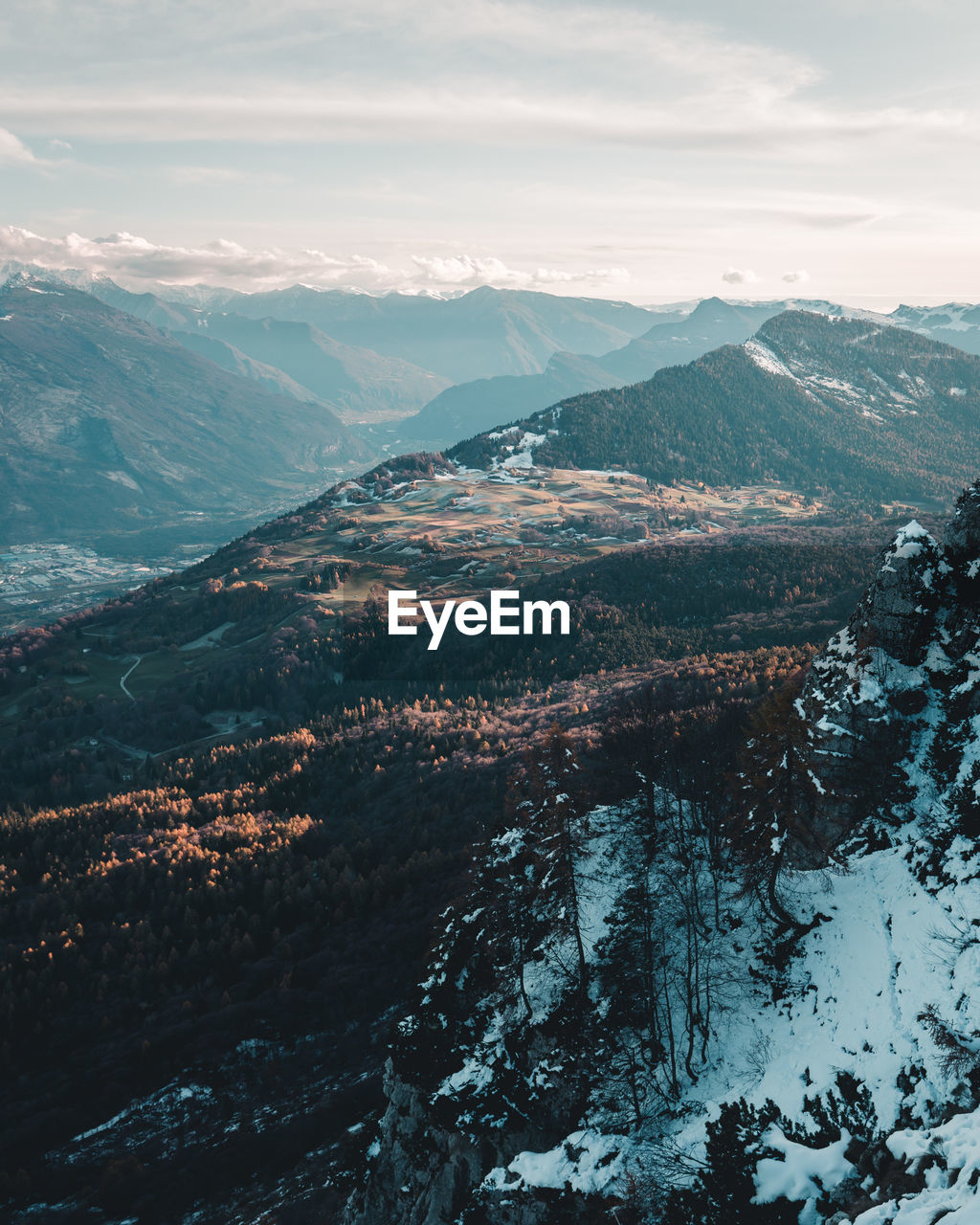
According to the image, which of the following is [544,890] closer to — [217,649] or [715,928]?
[715,928]

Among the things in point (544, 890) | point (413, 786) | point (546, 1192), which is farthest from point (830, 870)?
point (413, 786)

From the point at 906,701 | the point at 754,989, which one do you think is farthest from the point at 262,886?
the point at 906,701

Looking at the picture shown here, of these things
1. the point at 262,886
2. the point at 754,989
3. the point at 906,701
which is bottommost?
the point at 262,886

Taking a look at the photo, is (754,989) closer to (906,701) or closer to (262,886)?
(906,701)

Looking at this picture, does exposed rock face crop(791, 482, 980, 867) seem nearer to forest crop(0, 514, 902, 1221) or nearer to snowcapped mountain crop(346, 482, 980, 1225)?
snowcapped mountain crop(346, 482, 980, 1225)

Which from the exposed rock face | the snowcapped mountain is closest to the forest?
the snowcapped mountain

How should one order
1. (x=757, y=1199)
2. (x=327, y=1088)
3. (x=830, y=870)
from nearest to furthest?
(x=757, y=1199) < (x=830, y=870) < (x=327, y=1088)
